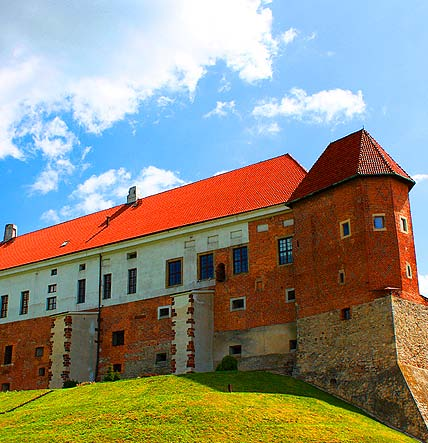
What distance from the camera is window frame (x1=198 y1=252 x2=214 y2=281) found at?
3919 cm

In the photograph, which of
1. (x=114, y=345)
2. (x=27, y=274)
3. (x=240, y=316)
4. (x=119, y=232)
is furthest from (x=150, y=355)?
(x=27, y=274)

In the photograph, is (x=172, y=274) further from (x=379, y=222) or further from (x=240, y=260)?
(x=379, y=222)

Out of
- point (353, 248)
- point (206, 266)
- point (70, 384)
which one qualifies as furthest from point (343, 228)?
point (70, 384)

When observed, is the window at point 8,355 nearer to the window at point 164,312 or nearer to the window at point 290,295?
the window at point 164,312

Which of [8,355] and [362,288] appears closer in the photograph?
[362,288]

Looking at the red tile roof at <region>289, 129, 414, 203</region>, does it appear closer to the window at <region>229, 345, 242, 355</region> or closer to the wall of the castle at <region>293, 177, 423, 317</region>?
the wall of the castle at <region>293, 177, 423, 317</region>

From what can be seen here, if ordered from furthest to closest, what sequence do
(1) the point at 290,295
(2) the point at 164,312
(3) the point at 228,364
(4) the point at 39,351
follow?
(4) the point at 39,351
(2) the point at 164,312
(1) the point at 290,295
(3) the point at 228,364

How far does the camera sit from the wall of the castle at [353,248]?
102ft

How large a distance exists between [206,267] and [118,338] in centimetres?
727

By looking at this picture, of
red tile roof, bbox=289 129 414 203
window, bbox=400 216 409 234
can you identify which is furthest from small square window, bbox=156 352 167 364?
window, bbox=400 216 409 234

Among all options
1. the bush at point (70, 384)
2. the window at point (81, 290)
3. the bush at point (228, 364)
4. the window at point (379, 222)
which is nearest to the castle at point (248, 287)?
the window at point (379, 222)

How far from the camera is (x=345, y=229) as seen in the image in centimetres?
3266

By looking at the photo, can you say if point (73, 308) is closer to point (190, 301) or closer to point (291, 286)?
point (190, 301)

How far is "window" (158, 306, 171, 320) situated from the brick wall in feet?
28.0
